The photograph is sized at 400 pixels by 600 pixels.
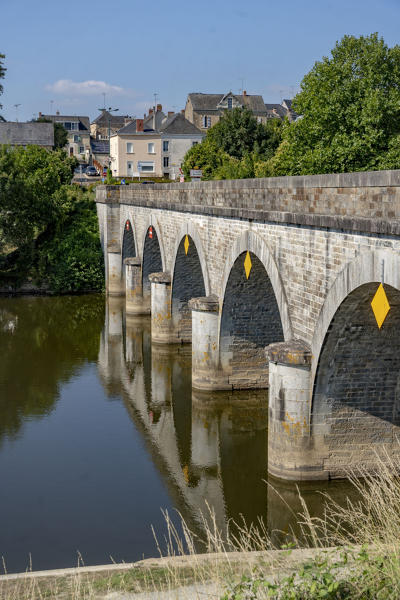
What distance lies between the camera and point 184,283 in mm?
23812

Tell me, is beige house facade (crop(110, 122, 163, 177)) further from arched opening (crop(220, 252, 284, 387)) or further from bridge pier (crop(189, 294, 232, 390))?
arched opening (crop(220, 252, 284, 387))

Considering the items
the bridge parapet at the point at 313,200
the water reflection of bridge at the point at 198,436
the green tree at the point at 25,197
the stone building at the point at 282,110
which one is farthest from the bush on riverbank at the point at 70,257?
the stone building at the point at 282,110

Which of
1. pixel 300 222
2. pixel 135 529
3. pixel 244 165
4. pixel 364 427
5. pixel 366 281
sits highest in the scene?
pixel 244 165

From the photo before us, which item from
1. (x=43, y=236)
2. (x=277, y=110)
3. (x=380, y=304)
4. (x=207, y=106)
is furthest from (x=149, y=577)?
(x=277, y=110)

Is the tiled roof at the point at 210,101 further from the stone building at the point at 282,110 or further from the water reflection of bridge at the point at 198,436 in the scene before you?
the water reflection of bridge at the point at 198,436

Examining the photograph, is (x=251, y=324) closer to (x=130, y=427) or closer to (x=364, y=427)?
(x=130, y=427)

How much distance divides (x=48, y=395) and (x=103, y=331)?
28.7 feet

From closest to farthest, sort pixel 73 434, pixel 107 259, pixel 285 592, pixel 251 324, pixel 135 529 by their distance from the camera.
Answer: pixel 285 592
pixel 135 529
pixel 73 434
pixel 251 324
pixel 107 259

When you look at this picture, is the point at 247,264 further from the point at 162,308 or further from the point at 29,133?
the point at 29,133

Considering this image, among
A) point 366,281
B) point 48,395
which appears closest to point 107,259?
point 48,395

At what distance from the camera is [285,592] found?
596 cm

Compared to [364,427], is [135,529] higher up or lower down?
lower down

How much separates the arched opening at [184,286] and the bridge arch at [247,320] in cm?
482

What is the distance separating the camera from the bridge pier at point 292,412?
12633mm
